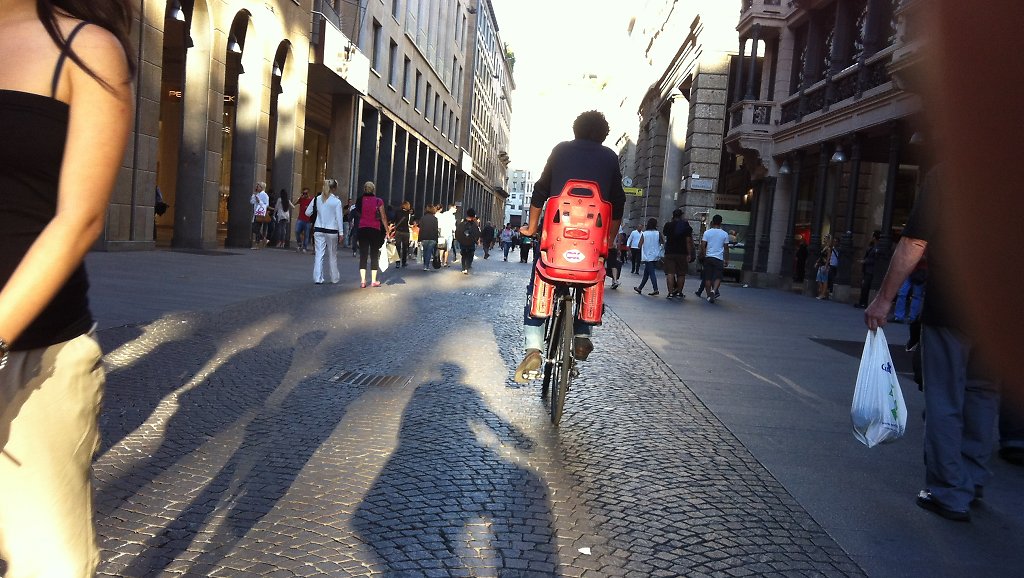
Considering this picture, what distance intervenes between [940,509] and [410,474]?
2.49 meters

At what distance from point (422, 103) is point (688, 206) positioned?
56.1 ft

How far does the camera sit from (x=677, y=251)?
1686cm

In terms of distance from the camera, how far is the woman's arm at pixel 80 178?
136 centimetres

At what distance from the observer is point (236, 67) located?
23.1m

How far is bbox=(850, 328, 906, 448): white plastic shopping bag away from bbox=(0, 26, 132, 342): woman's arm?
3.66m

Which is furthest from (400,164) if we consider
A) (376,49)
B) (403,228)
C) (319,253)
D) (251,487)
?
(251,487)

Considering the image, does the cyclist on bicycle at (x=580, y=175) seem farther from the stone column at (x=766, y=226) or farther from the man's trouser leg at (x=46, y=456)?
the stone column at (x=766, y=226)

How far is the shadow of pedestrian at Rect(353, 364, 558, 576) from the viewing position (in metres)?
3.00

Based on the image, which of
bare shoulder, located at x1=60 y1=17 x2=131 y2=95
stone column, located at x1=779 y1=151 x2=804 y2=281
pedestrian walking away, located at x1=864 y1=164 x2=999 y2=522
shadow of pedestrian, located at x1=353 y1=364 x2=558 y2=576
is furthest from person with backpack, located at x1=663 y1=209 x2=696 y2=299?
bare shoulder, located at x1=60 y1=17 x2=131 y2=95

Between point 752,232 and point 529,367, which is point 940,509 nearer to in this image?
point 529,367

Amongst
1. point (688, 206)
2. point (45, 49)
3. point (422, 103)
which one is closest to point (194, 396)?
point (45, 49)

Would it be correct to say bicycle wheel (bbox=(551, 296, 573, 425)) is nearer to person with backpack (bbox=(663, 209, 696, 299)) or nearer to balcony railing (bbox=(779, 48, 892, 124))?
person with backpack (bbox=(663, 209, 696, 299))

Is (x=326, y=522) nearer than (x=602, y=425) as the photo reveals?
Yes

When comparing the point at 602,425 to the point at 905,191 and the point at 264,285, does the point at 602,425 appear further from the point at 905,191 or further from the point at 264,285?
the point at 905,191
